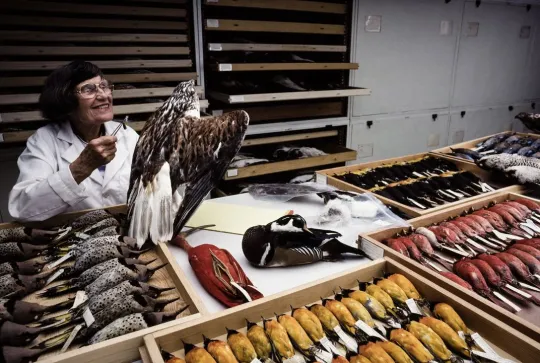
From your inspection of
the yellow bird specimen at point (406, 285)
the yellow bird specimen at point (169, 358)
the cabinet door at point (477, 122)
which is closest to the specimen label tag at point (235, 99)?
the yellow bird specimen at point (406, 285)

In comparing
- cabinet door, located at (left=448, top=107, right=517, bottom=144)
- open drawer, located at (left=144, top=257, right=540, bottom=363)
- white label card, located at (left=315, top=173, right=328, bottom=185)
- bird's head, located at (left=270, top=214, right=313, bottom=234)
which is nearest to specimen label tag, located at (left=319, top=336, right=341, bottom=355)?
open drawer, located at (left=144, top=257, right=540, bottom=363)

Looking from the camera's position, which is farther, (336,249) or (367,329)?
(336,249)

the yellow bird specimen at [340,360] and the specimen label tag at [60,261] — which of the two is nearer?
the yellow bird specimen at [340,360]

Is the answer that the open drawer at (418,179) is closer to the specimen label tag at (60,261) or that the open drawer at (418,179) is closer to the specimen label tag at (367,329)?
the specimen label tag at (367,329)

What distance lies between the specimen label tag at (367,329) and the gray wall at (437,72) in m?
3.02

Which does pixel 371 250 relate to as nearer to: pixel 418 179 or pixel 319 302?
pixel 319 302

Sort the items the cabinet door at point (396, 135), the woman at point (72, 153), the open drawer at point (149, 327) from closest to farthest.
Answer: the open drawer at point (149, 327)
the woman at point (72, 153)
the cabinet door at point (396, 135)

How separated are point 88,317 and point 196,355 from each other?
323mm

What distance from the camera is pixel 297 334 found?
104 centimetres

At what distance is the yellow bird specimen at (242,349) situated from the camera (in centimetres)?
98

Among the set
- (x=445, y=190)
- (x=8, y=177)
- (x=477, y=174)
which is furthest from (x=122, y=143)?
(x=477, y=174)

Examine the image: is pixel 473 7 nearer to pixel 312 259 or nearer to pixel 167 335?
pixel 312 259

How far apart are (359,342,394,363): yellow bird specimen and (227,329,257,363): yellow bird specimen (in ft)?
0.98

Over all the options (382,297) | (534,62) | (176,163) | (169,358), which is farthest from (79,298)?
(534,62)
